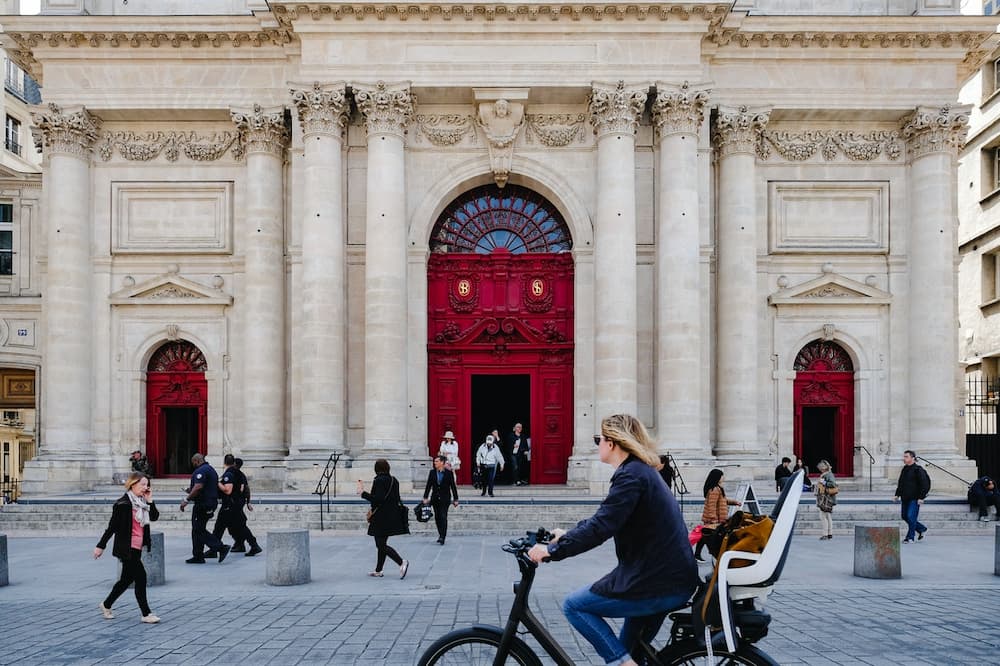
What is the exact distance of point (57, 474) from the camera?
23500mm

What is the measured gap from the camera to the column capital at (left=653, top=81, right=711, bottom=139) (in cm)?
2319

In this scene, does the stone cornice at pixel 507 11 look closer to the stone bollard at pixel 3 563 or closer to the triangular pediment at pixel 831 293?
the triangular pediment at pixel 831 293

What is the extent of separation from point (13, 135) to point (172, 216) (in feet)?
53.7

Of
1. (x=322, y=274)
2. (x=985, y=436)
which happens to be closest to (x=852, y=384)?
(x=985, y=436)

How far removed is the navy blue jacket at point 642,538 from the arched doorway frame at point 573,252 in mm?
19408

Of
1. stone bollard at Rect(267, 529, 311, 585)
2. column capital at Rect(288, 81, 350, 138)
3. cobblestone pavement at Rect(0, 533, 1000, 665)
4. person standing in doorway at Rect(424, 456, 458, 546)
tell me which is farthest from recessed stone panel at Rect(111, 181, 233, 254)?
stone bollard at Rect(267, 529, 311, 585)

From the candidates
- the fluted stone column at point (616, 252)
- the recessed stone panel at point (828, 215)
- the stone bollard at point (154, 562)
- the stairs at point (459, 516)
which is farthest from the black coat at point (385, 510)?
the recessed stone panel at point (828, 215)

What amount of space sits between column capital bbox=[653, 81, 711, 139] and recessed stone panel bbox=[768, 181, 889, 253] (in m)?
3.69

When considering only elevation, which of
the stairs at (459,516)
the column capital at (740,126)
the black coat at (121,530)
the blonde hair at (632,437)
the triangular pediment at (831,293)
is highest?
the column capital at (740,126)

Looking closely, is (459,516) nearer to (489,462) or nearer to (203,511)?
(489,462)

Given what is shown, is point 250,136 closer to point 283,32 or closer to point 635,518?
point 283,32

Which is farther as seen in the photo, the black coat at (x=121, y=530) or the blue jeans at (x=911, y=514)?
the blue jeans at (x=911, y=514)

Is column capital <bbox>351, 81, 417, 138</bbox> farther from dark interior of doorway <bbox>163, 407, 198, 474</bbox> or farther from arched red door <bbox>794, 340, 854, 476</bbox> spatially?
arched red door <bbox>794, 340, 854, 476</bbox>

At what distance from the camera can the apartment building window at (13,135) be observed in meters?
36.1
